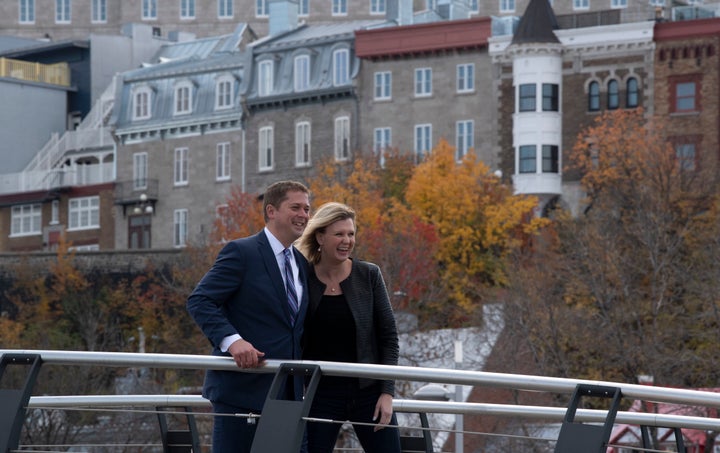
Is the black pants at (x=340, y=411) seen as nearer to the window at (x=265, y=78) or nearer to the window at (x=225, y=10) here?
the window at (x=265, y=78)

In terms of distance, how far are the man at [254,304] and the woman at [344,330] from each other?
107 mm

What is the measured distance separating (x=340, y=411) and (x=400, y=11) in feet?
241

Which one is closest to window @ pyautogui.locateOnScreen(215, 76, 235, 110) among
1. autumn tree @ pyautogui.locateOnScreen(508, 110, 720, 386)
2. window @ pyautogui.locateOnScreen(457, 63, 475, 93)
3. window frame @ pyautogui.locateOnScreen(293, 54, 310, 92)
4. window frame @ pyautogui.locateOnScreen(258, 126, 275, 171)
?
window frame @ pyautogui.locateOnScreen(258, 126, 275, 171)

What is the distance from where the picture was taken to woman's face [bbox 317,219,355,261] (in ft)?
34.6

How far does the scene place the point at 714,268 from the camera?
178ft

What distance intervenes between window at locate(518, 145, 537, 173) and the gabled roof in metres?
4.37

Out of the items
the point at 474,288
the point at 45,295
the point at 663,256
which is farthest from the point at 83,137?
the point at 663,256

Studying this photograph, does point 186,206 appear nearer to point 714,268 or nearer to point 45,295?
point 45,295

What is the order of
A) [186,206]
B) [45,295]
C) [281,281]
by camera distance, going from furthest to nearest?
[186,206]
[45,295]
[281,281]

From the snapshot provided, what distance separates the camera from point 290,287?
1066 cm

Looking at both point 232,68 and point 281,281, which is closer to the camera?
point 281,281

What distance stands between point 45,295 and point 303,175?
12368 millimetres

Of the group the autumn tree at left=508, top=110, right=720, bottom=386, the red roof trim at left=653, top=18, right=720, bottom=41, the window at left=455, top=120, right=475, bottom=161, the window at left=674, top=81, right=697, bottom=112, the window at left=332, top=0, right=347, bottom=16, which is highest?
the window at left=332, top=0, right=347, bottom=16

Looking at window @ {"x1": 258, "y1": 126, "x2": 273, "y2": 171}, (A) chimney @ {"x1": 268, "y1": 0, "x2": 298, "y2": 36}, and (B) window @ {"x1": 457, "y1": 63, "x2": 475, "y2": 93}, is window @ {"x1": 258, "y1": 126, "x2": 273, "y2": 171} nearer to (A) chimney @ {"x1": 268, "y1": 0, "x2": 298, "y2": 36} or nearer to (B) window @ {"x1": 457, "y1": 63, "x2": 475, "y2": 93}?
(B) window @ {"x1": 457, "y1": 63, "x2": 475, "y2": 93}
